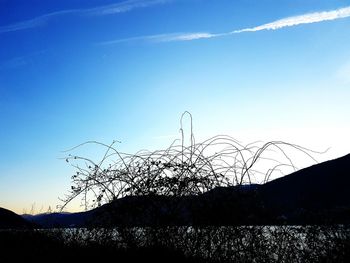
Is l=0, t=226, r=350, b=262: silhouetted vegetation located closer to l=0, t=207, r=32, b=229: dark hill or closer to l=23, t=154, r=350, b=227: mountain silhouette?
l=23, t=154, r=350, b=227: mountain silhouette

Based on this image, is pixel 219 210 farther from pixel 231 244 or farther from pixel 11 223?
pixel 11 223

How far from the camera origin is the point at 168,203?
727 cm

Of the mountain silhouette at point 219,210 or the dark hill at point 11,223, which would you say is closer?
the mountain silhouette at point 219,210

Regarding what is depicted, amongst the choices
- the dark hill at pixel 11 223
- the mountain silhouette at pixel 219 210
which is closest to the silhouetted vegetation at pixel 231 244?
the mountain silhouette at pixel 219 210

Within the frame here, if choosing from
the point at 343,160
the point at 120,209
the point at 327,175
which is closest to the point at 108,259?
the point at 120,209

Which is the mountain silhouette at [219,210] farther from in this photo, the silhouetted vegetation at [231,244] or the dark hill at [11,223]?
the dark hill at [11,223]

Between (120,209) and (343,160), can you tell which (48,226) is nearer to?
(120,209)

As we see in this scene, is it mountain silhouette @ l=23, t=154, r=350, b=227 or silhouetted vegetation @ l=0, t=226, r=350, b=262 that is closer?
silhouetted vegetation @ l=0, t=226, r=350, b=262

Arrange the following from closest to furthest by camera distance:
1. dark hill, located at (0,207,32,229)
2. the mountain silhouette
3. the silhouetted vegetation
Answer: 1. the silhouetted vegetation
2. the mountain silhouette
3. dark hill, located at (0,207,32,229)

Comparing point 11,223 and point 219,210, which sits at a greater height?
point 11,223

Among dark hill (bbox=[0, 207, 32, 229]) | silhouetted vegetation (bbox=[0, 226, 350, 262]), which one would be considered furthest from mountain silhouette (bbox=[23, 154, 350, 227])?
dark hill (bbox=[0, 207, 32, 229])

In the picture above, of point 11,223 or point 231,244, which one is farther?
point 11,223

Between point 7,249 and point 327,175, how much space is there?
546 feet

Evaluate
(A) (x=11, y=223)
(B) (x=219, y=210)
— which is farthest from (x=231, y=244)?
(A) (x=11, y=223)
